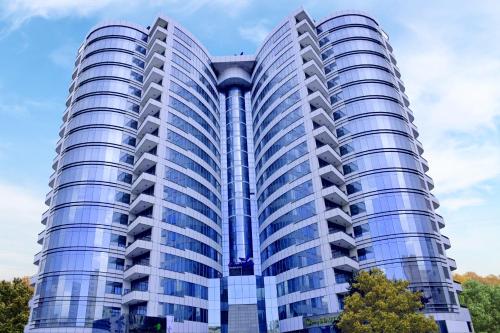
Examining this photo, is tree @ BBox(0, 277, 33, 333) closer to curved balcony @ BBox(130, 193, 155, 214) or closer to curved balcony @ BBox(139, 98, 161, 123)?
curved balcony @ BBox(130, 193, 155, 214)

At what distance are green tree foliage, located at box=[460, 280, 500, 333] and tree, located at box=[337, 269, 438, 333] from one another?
28.4 meters

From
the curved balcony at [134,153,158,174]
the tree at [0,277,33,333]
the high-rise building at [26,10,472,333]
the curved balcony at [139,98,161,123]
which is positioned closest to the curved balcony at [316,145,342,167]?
the high-rise building at [26,10,472,333]

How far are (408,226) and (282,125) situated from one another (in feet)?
100

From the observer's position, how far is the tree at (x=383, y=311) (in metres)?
41.9

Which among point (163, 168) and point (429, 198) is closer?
point (429, 198)

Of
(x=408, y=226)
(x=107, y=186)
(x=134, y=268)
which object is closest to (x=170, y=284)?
(x=134, y=268)

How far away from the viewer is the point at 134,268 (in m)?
61.4

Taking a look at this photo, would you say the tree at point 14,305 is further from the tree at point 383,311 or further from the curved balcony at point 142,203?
the tree at point 383,311

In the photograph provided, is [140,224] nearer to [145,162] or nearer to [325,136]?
[145,162]

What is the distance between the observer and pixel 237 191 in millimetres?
87625

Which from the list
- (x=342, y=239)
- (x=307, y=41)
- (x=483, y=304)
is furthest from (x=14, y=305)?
(x=483, y=304)

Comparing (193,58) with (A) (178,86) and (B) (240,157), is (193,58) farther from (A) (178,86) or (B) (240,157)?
(B) (240,157)

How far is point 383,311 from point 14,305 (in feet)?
178

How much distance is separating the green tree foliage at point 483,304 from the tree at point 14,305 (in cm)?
7146
